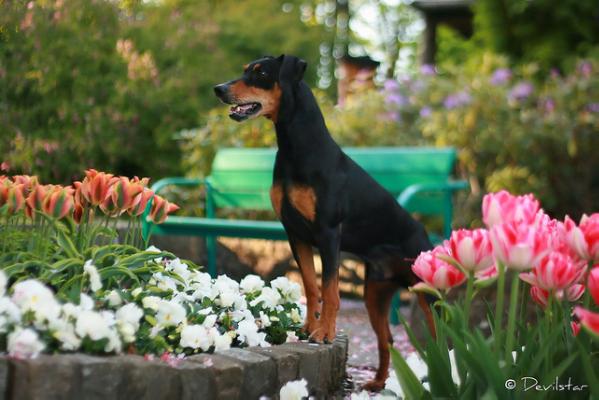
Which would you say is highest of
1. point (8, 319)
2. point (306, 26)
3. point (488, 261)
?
point (306, 26)

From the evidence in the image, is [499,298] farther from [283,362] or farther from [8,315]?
[8,315]

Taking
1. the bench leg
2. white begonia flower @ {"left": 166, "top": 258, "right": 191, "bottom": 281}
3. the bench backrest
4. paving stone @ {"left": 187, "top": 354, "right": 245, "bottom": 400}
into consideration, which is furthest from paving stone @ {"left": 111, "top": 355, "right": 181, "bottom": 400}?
the bench backrest

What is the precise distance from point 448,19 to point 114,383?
15809 mm

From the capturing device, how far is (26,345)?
2.18 m

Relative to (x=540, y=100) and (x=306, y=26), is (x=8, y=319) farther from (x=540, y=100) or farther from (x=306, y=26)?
(x=306, y=26)

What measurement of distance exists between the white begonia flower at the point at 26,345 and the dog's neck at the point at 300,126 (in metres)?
1.30

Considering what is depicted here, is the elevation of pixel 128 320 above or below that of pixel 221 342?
above

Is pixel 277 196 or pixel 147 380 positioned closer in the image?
pixel 147 380

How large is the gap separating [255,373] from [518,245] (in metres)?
1.11

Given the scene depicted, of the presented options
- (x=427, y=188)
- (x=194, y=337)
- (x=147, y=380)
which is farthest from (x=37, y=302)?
(x=427, y=188)

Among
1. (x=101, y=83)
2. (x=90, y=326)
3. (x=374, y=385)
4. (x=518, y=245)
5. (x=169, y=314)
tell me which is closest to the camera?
(x=518, y=245)

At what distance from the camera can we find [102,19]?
24.4ft

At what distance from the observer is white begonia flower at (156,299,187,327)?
262cm

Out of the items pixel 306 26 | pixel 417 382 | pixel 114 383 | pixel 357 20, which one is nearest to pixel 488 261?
pixel 417 382
